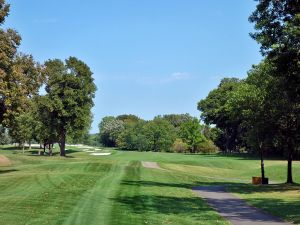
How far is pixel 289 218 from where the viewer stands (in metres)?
17.5

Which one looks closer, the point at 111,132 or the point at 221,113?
the point at 221,113

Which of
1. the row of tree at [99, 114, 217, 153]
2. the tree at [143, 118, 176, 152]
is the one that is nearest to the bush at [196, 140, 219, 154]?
the row of tree at [99, 114, 217, 153]

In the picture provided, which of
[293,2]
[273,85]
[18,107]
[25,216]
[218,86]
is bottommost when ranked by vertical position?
[25,216]

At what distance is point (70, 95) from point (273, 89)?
39.7 meters

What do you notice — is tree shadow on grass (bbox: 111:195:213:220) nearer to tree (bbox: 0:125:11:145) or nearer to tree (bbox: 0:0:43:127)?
tree (bbox: 0:0:43:127)

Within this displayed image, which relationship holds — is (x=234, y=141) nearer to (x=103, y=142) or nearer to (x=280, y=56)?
(x=103, y=142)

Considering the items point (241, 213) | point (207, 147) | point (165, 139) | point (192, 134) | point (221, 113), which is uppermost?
point (221, 113)

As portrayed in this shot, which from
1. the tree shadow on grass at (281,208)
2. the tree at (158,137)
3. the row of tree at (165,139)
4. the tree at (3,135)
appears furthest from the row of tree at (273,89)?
the tree at (158,137)

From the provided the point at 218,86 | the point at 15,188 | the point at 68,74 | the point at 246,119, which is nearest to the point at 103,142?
the point at 218,86

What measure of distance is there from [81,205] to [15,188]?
330 inches

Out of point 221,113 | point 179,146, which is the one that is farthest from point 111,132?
point 221,113

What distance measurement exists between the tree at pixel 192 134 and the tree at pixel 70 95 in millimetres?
49813

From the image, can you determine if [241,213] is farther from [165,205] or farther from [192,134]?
[192,134]

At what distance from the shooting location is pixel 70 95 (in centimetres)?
6825
